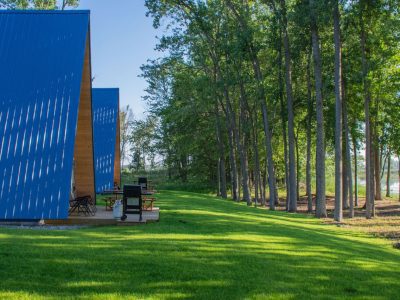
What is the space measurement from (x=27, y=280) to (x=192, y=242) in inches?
156

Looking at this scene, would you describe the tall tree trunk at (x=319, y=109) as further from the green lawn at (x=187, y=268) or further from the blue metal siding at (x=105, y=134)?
the blue metal siding at (x=105, y=134)

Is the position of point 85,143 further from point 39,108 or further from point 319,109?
point 319,109

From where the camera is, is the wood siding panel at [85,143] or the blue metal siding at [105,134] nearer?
the wood siding panel at [85,143]

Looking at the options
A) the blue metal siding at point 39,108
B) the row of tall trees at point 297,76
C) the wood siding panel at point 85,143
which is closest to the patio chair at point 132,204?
the blue metal siding at point 39,108

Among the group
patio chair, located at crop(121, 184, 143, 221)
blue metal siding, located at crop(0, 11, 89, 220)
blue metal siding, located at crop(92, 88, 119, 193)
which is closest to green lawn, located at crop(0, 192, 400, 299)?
patio chair, located at crop(121, 184, 143, 221)

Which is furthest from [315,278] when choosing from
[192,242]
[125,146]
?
[125,146]

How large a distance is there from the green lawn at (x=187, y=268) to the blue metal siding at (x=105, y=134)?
17.7m

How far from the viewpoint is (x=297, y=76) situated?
28.9 meters

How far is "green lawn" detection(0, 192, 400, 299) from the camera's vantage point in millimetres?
6453

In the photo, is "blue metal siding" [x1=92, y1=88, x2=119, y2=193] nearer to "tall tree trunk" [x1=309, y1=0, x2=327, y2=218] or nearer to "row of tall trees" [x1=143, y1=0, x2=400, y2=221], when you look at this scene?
"row of tall trees" [x1=143, y1=0, x2=400, y2=221]

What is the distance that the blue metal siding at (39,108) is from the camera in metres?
13.7

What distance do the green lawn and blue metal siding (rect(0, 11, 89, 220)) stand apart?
11.5 feet

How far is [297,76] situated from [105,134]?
40.8 feet

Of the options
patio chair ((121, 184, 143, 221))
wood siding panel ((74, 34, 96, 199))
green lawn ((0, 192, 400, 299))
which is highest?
wood siding panel ((74, 34, 96, 199))
